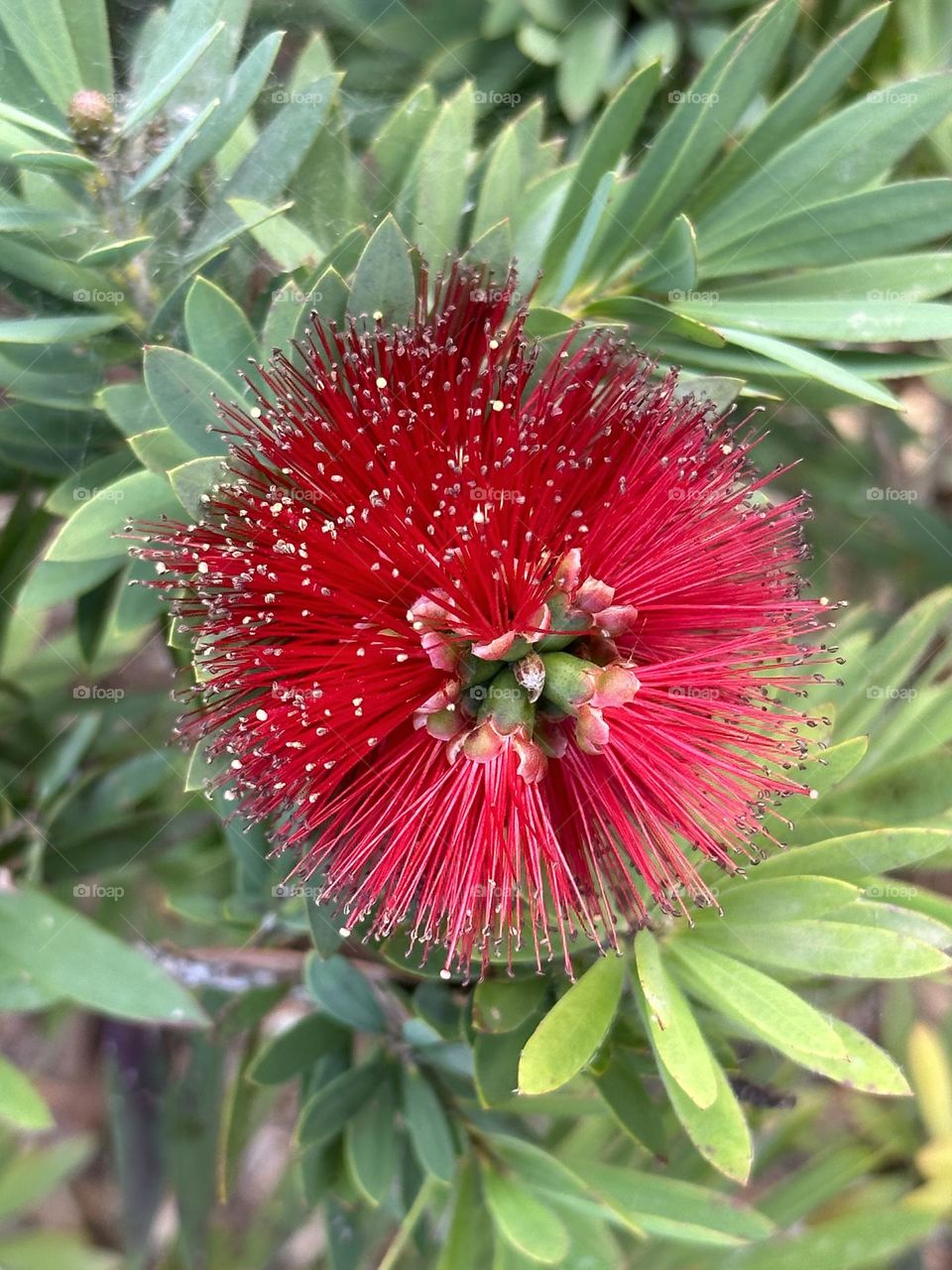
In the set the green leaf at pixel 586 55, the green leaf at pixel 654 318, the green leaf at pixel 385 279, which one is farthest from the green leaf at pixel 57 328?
the green leaf at pixel 586 55

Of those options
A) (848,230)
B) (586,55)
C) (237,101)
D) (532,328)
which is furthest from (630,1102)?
(586,55)

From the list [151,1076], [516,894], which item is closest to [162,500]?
[516,894]

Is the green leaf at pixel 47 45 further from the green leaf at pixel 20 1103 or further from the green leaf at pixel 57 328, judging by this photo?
the green leaf at pixel 20 1103

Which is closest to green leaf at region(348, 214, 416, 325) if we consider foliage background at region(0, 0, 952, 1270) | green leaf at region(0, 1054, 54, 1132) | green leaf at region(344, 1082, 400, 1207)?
foliage background at region(0, 0, 952, 1270)

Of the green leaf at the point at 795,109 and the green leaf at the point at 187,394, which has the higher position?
the green leaf at the point at 795,109

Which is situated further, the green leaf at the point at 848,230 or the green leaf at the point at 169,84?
the green leaf at the point at 848,230

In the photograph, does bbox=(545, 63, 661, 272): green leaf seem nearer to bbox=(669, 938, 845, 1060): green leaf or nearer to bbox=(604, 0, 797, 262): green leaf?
bbox=(604, 0, 797, 262): green leaf

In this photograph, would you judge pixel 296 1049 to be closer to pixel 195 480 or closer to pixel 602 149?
pixel 195 480
